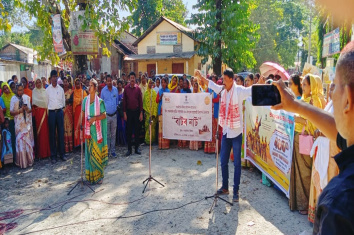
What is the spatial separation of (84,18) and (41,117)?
3.32 metres

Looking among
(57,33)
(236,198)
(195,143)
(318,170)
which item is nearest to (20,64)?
(57,33)

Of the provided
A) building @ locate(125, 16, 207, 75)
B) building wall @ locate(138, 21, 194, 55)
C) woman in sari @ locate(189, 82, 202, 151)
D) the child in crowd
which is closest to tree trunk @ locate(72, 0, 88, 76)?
the child in crowd

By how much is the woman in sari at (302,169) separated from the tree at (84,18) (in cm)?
632

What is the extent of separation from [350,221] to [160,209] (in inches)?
164

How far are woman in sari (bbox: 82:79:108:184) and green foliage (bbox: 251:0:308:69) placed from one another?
33.6 m

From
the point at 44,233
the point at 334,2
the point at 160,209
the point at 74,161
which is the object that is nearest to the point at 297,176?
the point at 160,209

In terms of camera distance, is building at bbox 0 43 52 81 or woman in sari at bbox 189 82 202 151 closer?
woman in sari at bbox 189 82 202 151

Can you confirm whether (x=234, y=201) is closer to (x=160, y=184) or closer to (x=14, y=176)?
(x=160, y=184)

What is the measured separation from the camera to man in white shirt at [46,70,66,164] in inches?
298

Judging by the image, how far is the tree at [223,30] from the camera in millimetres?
17359

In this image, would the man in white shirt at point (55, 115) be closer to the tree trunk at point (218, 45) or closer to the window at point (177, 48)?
the tree trunk at point (218, 45)

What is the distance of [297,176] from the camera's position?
15.0 ft

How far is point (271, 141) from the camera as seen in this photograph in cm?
540

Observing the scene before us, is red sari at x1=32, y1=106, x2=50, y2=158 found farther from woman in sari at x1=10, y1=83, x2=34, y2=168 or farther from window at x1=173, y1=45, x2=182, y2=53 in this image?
window at x1=173, y1=45, x2=182, y2=53
